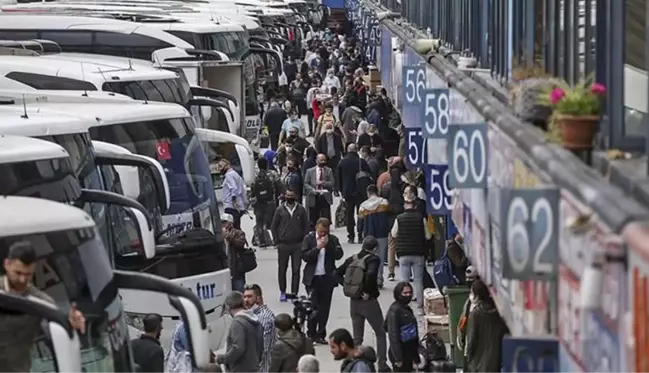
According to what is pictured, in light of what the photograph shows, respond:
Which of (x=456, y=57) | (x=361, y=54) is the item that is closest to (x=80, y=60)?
(x=456, y=57)

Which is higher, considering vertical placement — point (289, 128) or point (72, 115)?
point (72, 115)

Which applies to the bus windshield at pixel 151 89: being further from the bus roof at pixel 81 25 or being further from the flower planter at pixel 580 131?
the flower planter at pixel 580 131

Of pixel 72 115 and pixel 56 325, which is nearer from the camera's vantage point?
pixel 56 325

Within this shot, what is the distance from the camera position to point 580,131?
834 cm

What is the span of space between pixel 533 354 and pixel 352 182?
19.0 meters

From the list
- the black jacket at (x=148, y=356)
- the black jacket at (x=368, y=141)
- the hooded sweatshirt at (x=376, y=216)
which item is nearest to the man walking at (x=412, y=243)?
the hooded sweatshirt at (x=376, y=216)

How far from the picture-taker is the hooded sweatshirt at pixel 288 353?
15891 millimetres

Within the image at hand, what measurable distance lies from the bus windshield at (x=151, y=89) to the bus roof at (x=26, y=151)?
8879mm

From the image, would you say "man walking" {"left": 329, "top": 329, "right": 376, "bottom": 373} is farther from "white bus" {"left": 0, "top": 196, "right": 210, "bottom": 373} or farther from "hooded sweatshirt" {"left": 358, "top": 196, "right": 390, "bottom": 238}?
"hooded sweatshirt" {"left": 358, "top": 196, "right": 390, "bottom": 238}

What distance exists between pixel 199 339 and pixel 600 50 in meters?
2.94

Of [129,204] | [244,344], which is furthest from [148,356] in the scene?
[244,344]

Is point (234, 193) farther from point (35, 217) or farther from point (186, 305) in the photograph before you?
point (35, 217)

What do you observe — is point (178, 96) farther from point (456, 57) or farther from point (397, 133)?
point (397, 133)

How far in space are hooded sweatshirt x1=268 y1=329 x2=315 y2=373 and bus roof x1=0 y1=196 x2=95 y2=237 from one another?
515 cm
